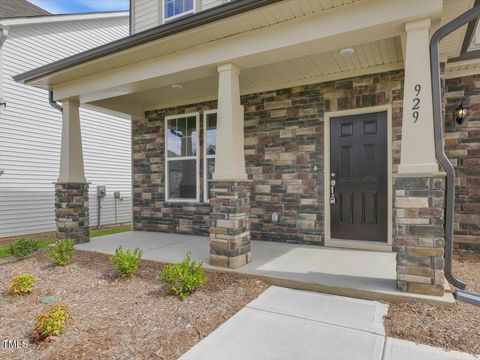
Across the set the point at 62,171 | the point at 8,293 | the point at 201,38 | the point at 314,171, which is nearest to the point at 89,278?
the point at 8,293

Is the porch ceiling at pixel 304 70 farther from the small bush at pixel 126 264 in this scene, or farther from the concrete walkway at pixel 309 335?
the concrete walkway at pixel 309 335

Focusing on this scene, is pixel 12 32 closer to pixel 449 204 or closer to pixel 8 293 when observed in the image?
pixel 8 293

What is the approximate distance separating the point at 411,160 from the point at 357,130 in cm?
204

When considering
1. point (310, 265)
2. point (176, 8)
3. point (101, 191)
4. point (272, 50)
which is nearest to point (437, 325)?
point (310, 265)

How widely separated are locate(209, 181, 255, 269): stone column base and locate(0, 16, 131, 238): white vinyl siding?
534 centimetres

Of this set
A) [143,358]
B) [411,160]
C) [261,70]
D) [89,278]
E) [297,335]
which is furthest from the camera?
[261,70]

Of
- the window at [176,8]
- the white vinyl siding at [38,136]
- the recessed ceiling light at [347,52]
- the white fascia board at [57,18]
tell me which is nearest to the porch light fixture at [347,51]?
the recessed ceiling light at [347,52]

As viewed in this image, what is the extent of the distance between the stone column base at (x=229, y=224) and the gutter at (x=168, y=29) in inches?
75.2

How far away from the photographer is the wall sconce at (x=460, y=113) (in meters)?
4.27

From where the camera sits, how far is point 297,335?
238 cm

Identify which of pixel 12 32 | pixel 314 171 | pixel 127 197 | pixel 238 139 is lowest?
pixel 127 197

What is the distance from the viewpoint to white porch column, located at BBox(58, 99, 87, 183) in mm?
5438

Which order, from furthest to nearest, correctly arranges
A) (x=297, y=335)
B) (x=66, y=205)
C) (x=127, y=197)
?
(x=127, y=197) < (x=66, y=205) < (x=297, y=335)

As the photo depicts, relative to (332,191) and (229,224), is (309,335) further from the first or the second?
(332,191)
